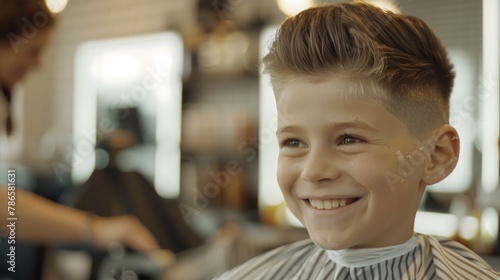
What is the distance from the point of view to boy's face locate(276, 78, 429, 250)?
2.38 ft

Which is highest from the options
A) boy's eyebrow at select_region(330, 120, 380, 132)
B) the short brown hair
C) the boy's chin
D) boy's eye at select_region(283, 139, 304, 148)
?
the short brown hair

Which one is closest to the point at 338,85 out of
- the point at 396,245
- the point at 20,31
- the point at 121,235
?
the point at 396,245

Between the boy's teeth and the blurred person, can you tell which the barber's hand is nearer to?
the blurred person

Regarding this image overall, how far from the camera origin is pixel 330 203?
2.50ft

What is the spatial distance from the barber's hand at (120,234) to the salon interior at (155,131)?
0.05 metres

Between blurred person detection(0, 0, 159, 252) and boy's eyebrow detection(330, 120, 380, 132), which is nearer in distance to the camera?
boy's eyebrow detection(330, 120, 380, 132)

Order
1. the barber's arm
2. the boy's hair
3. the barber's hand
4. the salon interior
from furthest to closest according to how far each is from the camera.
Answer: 1. the salon interior
2. the barber's hand
3. the barber's arm
4. the boy's hair

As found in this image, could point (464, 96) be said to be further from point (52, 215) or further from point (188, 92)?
point (188, 92)

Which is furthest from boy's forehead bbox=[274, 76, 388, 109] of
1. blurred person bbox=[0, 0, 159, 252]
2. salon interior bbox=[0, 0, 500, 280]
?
blurred person bbox=[0, 0, 159, 252]

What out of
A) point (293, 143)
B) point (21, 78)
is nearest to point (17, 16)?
point (21, 78)

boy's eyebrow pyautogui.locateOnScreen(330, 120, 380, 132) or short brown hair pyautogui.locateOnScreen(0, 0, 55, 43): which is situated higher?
short brown hair pyautogui.locateOnScreen(0, 0, 55, 43)

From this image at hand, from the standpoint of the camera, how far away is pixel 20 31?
162cm

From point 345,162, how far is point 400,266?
0.67ft

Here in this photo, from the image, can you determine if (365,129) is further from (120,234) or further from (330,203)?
(120,234)
